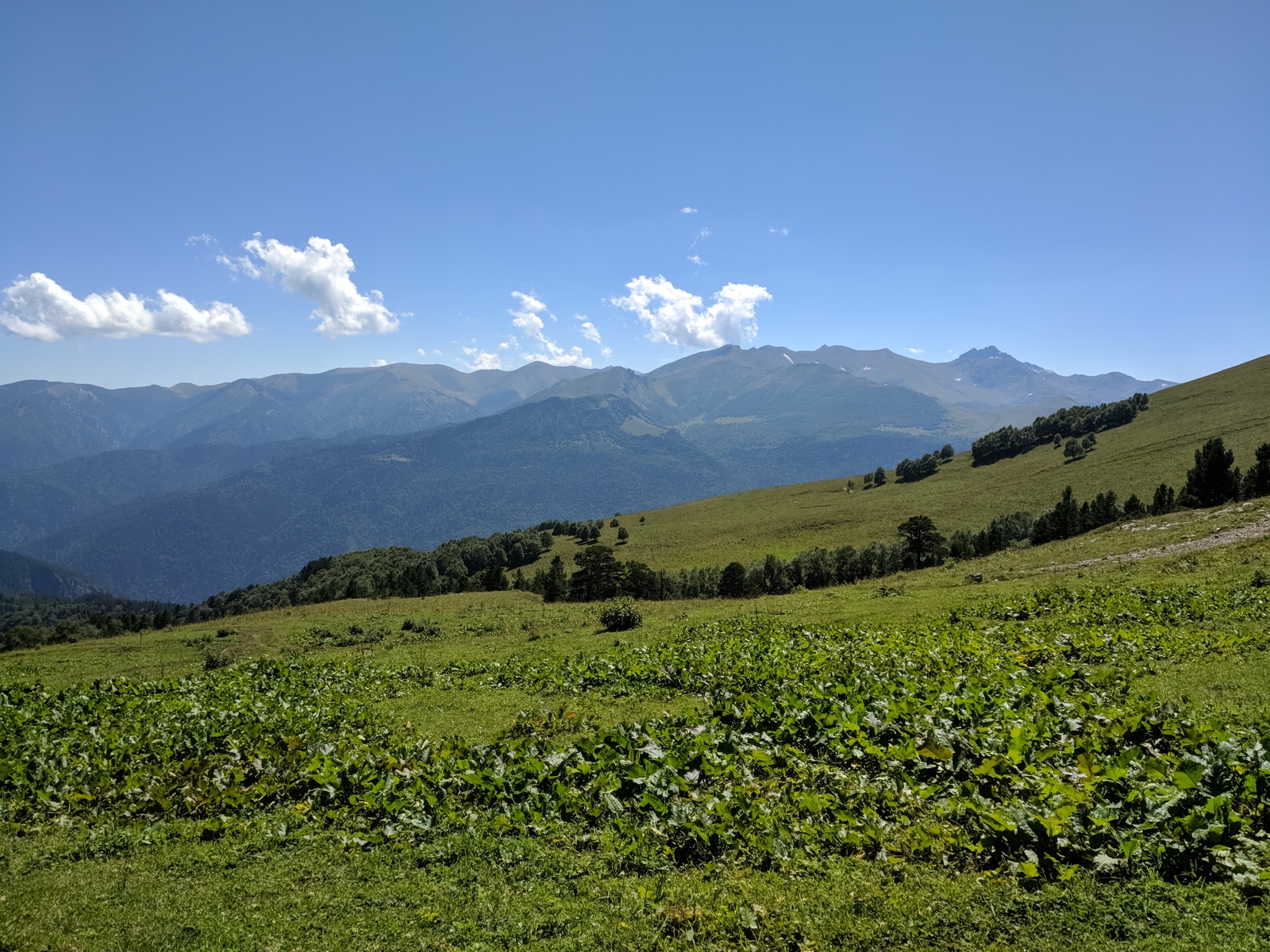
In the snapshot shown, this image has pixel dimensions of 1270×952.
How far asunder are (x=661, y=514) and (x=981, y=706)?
165315 mm

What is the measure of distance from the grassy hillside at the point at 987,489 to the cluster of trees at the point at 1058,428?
3917 mm

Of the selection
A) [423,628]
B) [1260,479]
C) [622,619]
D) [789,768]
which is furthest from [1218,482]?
[423,628]

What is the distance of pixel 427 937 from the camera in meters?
6.89

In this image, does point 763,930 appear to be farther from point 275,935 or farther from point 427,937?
point 275,935

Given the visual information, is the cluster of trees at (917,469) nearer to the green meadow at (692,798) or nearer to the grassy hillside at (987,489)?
the grassy hillside at (987,489)

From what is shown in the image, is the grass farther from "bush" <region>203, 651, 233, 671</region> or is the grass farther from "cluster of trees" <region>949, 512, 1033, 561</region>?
"cluster of trees" <region>949, 512, 1033, 561</region>

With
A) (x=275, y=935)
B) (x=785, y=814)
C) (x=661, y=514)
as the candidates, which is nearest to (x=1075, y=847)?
(x=785, y=814)

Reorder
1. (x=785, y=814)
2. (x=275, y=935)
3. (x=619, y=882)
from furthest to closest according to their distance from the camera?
(x=785, y=814), (x=619, y=882), (x=275, y=935)

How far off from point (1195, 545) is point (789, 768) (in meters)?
37.9

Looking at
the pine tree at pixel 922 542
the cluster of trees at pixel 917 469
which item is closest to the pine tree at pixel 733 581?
the pine tree at pixel 922 542

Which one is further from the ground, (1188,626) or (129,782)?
(129,782)

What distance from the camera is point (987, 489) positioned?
424ft

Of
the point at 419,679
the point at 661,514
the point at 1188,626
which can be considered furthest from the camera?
the point at 661,514

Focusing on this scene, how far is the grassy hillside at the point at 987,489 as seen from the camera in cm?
11256
